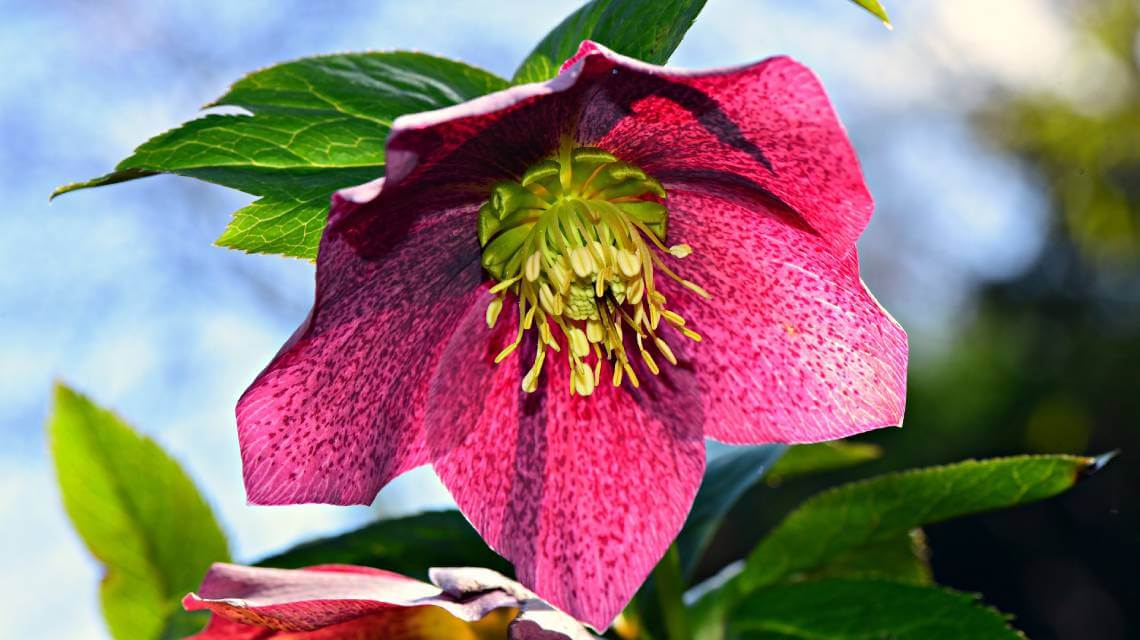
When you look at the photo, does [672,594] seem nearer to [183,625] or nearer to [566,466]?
[566,466]

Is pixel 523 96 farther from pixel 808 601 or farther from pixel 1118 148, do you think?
pixel 1118 148

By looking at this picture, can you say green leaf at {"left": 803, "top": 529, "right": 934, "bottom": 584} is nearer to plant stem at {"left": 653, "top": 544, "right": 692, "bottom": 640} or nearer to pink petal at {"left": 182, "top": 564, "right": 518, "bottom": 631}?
plant stem at {"left": 653, "top": 544, "right": 692, "bottom": 640}

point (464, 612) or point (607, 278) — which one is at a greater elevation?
point (607, 278)

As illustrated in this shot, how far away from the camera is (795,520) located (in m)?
0.91

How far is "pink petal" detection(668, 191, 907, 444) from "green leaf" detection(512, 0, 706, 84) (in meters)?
0.14

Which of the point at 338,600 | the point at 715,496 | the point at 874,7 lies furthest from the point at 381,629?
the point at 874,7

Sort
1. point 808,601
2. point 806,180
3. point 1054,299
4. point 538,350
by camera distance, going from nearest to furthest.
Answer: point 806,180 → point 538,350 → point 808,601 → point 1054,299

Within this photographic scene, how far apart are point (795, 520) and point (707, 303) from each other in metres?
0.26

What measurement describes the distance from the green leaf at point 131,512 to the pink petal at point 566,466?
0.28 metres

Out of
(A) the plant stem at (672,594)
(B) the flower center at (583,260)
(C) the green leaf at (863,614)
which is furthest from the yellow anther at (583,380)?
(C) the green leaf at (863,614)

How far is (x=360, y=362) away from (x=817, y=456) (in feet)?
1.59

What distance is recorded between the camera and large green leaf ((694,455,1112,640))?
2.48 ft

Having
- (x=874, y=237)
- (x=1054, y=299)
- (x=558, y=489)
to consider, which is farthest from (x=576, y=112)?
(x=874, y=237)

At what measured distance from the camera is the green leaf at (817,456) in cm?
93
